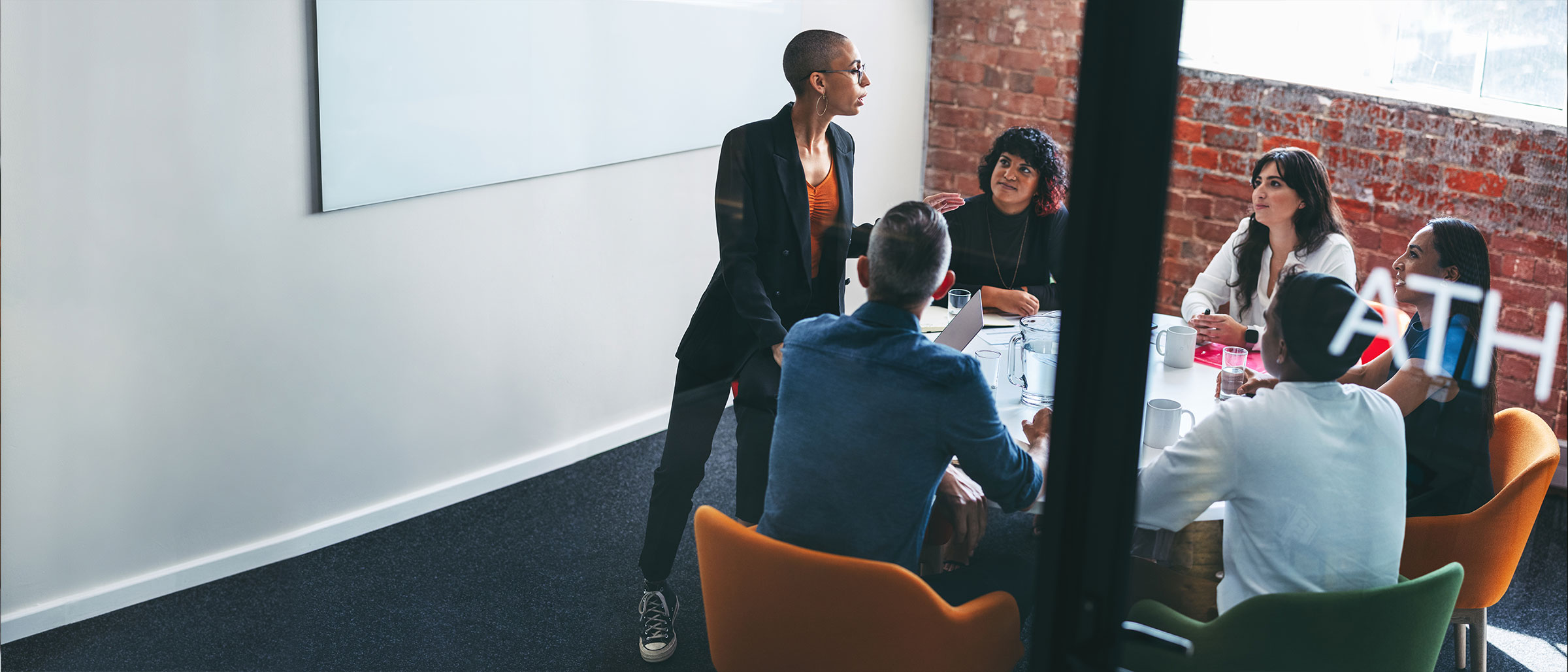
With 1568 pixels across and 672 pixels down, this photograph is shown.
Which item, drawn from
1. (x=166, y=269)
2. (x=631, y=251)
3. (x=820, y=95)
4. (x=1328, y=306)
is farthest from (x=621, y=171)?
(x=1328, y=306)

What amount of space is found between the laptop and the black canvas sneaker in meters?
0.83

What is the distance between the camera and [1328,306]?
1.70 m

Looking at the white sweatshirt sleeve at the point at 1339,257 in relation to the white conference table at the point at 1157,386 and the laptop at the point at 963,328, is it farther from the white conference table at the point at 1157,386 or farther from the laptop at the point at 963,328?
the laptop at the point at 963,328

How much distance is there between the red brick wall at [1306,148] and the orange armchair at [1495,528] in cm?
6

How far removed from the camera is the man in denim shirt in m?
1.66

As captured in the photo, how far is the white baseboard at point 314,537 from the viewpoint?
8.11 feet

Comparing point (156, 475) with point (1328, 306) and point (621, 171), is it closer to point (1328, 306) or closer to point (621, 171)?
point (621, 171)

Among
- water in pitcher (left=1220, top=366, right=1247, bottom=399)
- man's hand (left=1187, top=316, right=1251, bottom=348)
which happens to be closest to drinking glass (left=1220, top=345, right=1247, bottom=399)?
water in pitcher (left=1220, top=366, right=1247, bottom=399)

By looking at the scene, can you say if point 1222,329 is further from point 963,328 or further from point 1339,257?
point 963,328

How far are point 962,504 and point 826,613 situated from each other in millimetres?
436

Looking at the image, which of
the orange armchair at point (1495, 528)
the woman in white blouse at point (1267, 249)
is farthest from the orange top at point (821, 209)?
the orange armchair at point (1495, 528)

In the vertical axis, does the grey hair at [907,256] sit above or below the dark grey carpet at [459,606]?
above

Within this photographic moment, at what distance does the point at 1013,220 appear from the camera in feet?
9.51

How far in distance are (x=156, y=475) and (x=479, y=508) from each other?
2.58 feet
